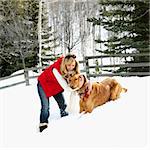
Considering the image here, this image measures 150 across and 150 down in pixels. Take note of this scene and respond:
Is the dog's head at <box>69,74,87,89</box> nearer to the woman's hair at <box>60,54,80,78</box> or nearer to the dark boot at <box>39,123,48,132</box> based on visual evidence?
the woman's hair at <box>60,54,80,78</box>

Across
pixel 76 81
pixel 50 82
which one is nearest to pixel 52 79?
pixel 50 82

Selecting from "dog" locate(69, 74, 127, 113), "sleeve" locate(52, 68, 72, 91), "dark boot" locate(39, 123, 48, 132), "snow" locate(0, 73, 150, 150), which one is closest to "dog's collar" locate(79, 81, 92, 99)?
"dog" locate(69, 74, 127, 113)

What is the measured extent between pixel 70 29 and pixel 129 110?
84.0 ft

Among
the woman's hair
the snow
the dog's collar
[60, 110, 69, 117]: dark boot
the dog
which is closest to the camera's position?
the snow

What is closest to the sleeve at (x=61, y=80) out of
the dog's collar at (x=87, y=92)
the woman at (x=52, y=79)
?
the woman at (x=52, y=79)

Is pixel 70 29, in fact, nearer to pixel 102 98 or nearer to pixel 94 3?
pixel 94 3

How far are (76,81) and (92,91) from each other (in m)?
0.50

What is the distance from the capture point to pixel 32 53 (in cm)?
2317

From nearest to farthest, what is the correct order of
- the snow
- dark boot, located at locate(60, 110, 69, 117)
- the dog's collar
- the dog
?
the snow → the dog → the dog's collar → dark boot, located at locate(60, 110, 69, 117)

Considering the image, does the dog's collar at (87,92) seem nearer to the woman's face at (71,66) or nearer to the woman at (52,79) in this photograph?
the woman at (52,79)

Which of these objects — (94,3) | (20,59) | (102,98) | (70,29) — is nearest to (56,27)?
(70,29)

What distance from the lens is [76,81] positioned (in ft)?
19.1

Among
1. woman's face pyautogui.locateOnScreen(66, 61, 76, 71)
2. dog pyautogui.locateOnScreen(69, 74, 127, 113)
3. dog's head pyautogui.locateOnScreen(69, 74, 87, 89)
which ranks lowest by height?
dog pyautogui.locateOnScreen(69, 74, 127, 113)

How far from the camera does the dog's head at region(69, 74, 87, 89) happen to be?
575cm
